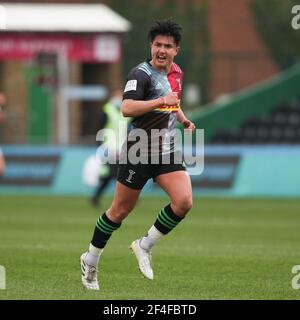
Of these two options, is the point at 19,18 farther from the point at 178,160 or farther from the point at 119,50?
the point at 178,160

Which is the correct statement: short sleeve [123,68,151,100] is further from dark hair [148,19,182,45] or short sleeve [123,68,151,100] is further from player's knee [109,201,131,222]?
player's knee [109,201,131,222]

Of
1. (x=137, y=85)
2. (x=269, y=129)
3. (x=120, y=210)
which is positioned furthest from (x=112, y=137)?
(x=137, y=85)

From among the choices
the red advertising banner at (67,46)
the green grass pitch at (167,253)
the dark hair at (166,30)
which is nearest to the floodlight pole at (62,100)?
the red advertising banner at (67,46)

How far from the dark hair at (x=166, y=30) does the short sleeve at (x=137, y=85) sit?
1.25 ft

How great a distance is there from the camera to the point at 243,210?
77.3 feet

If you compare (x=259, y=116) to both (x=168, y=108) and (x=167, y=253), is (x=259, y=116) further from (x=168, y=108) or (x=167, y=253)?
(x=168, y=108)

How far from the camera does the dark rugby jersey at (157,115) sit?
11781mm

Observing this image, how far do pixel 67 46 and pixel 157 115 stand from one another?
104 feet

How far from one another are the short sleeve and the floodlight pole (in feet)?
87.9

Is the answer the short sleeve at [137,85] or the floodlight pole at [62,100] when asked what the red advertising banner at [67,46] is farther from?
the short sleeve at [137,85]

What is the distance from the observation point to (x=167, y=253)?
1543cm

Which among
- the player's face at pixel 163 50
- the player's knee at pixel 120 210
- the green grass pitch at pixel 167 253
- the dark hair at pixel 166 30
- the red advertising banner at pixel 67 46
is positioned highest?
the dark hair at pixel 166 30

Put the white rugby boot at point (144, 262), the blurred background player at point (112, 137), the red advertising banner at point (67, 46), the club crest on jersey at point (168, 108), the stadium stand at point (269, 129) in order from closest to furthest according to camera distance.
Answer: the club crest on jersey at point (168, 108) < the white rugby boot at point (144, 262) < the blurred background player at point (112, 137) < the stadium stand at point (269, 129) < the red advertising banner at point (67, 46)
